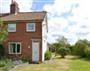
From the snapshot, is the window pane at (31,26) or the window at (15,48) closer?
the window pane at (31,26)

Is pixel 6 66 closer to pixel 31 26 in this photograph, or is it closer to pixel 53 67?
pixel 53 67

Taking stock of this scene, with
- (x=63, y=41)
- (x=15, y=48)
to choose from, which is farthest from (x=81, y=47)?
(x=15, y=48)

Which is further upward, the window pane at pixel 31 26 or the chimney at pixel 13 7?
the chimney at pixel 13 7

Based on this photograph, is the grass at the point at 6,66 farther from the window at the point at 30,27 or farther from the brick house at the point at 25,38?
the window at the point at 30,27

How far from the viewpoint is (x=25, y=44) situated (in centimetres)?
4319

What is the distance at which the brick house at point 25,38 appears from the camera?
4278cm

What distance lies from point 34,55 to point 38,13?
7.67 metres

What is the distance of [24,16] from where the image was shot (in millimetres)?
45312

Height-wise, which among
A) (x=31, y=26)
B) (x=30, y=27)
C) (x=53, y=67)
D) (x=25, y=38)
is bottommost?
(x=53, y=67)

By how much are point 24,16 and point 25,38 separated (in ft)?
12.8

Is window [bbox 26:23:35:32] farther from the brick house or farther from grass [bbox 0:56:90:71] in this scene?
grass [bbox 0:56:90:71]

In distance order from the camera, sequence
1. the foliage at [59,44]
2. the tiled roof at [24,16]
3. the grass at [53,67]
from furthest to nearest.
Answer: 1. the foliage at [59,44]
2. the tiled roof at [24,16]
3. the grass at [53,67]

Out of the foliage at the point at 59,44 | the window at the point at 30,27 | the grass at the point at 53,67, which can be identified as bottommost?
the grass at the point at 53,67

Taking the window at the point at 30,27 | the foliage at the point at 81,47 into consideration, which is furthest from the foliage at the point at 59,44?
the window at the point at 30,27
